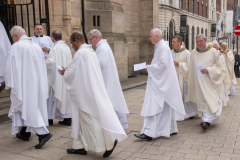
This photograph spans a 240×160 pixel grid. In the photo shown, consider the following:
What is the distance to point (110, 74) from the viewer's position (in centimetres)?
502

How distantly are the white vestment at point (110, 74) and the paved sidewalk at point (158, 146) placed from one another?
2.03 feet

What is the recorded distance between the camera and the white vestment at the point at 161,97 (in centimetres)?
467

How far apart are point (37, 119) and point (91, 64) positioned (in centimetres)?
137

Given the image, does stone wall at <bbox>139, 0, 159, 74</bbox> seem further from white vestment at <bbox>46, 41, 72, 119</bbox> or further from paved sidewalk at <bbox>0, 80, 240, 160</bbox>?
white vestment at <bbox>46, 41, 72, 119</bbox>

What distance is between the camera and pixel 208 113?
17.3ft

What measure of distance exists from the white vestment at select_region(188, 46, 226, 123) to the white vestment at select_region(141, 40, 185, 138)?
775mm

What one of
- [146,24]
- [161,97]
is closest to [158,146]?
[161,97]

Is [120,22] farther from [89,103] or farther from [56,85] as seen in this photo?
[89,103]

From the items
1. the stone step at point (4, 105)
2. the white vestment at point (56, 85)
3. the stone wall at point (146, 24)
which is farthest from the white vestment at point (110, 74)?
the stone wall at point (146, 24)

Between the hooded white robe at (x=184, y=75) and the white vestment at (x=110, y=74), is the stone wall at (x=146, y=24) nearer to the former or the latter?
the hooded white robe at (x=184, y=75)

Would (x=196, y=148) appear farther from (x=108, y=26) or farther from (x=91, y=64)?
(x=108, y=26)

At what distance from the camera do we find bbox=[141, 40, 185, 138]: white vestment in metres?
4.67

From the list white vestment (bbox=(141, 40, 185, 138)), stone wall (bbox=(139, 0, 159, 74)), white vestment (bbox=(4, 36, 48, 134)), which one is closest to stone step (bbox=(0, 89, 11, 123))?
white vestment (bbox=(4, 36, 48, 134))

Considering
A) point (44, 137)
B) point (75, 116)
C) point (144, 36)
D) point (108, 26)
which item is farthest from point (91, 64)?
point (144, 36)
